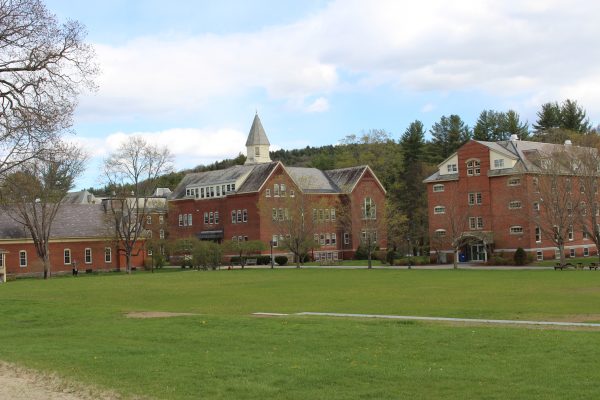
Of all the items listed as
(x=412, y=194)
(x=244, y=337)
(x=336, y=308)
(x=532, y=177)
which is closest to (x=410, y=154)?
(x=412, y=194)

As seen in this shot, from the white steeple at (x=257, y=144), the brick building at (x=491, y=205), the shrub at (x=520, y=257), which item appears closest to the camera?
the shrub at (x=520, y=257)

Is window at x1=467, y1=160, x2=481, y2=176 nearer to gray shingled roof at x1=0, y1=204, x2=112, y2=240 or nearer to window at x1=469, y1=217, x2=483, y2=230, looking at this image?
window at x1=469, y1=217, x2=483, y2=230

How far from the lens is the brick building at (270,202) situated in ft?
290

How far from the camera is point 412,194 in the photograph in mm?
100875

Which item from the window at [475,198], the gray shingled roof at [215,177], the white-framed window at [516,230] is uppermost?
the gray shingled roof at [215,177]

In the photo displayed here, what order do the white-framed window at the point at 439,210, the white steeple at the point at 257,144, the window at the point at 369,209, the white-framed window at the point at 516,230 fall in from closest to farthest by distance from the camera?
the white-framed window at the point at 516,230, the white-framed window at the point at 439,210, the window at the point at 369,209, the white steeple at the point at 257,144

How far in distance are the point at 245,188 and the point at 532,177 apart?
117ft

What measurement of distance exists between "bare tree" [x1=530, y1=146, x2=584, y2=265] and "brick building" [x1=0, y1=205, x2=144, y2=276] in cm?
4710

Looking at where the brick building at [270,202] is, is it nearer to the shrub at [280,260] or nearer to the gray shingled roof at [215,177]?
the gray shingled roof at [215,177]

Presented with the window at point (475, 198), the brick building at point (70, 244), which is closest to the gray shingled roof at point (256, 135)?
the brick building at point (70, 244)

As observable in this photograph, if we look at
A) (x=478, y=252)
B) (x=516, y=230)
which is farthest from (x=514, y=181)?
(x=478, y=252)

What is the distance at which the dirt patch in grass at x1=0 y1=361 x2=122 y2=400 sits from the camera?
11695 mm

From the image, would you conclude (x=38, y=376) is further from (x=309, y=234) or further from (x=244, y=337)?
(x=309, y=234)

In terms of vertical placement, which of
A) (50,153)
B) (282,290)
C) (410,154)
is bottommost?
(282,290)
